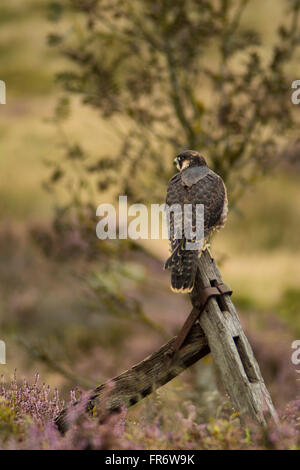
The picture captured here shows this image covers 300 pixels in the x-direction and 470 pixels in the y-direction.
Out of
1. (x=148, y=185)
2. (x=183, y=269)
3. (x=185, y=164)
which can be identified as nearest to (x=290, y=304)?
(x=148, y=185)

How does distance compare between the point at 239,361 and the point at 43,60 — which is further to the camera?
the point at 43,60

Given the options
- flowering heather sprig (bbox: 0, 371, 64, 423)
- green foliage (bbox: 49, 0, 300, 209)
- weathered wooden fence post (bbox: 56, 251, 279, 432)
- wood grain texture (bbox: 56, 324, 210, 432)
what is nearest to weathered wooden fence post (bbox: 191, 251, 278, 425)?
weathered wooden fence post (bbox: 56, 251, 279, 432)

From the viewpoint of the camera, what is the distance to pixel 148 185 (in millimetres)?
8609

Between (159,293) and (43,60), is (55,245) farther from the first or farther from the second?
(43,60)

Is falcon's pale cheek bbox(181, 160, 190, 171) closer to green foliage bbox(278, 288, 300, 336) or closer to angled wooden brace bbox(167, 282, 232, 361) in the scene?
angled wooden brace bbox(167, 282, 232, 361)

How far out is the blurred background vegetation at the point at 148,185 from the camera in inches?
278

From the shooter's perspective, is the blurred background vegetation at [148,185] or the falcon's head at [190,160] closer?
the falcon's head at [190,160]

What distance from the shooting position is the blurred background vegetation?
7.05 m

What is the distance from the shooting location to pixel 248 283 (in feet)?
72.9

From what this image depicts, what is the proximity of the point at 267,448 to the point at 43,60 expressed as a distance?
1769 inches

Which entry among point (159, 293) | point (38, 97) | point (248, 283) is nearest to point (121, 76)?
point (159, 293)

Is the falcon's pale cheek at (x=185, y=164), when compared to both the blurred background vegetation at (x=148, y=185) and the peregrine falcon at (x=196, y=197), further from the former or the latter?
the blurred background vegetation at (x=148, y=185)

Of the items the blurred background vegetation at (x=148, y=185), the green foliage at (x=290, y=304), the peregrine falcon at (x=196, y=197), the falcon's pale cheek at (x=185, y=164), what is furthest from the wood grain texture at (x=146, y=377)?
the green foliage at (x=290, y=304)
